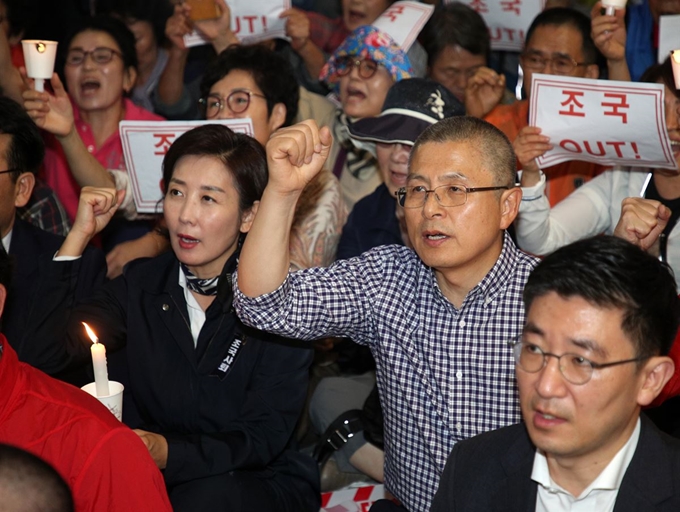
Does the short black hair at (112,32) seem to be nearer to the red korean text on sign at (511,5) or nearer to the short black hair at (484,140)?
the red korean text on sign at (511,5)

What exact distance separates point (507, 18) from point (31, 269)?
2731mm

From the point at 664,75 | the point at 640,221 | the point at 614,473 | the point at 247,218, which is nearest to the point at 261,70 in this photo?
the point at 247,218

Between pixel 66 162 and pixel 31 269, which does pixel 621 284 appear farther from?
pixel 66 162

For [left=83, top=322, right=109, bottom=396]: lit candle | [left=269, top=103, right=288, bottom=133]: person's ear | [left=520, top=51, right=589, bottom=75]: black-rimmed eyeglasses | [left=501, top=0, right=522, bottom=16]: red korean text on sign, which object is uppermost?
[left=501, top=0, right=522, bottom=16]: red korean text on sign

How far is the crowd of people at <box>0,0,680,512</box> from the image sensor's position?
182cm

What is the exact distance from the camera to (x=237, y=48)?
409cm

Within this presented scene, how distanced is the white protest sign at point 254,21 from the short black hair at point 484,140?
7.95ft

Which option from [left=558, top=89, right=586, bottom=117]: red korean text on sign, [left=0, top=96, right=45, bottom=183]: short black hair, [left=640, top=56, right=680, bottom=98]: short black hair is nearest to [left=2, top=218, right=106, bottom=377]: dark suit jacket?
[left=0, top=96, right=45, bottom=183]: short black hair

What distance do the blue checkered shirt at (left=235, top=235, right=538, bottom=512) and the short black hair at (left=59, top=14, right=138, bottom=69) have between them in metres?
2.40

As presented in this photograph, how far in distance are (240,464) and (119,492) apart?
85cm

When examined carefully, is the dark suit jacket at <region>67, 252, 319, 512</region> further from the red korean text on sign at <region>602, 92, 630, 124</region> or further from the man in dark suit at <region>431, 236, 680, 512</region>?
the red korean text on sign at <region>602, 92, 630, 124</region>

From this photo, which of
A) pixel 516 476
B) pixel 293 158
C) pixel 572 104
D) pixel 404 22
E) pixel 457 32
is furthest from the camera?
pixel 457 32

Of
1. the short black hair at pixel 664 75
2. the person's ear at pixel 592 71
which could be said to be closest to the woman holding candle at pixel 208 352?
the short black hair at pixel 664 75

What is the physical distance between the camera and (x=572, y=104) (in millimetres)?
3262
